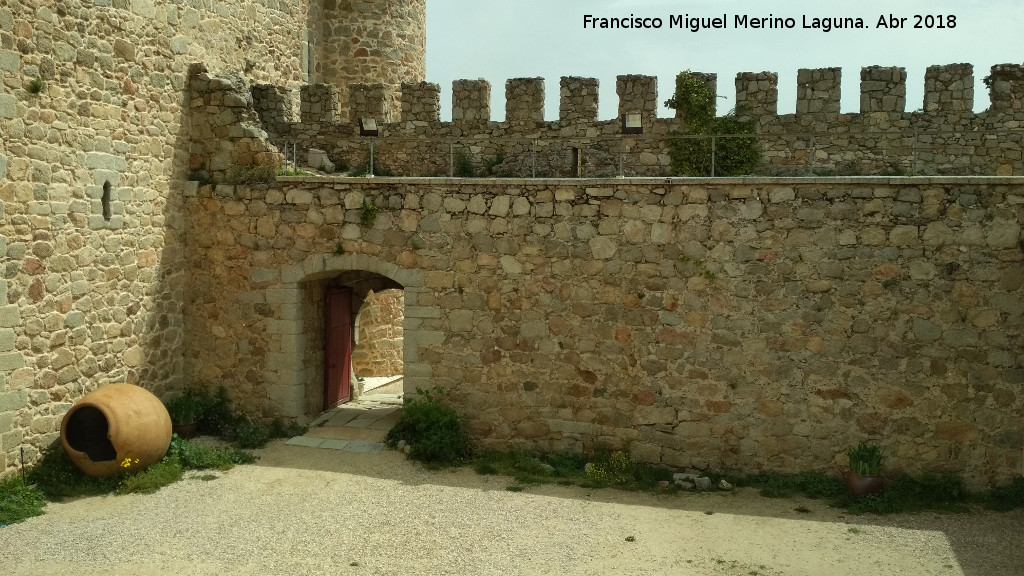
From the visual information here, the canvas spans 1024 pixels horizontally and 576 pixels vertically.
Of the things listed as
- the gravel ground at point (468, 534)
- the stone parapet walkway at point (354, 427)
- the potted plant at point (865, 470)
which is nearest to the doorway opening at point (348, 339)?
the stone parapet walkway at point (354, 427)

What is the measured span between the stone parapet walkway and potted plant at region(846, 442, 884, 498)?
5126 millimetres

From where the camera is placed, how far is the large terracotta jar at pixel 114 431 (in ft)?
28.7

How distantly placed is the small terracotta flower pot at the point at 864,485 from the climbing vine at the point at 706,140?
185 inches

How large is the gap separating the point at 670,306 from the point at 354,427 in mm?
4303

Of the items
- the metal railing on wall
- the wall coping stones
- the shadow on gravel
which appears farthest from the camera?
the metal railing on wall

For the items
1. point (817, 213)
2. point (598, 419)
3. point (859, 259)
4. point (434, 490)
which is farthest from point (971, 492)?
point (434, 490)

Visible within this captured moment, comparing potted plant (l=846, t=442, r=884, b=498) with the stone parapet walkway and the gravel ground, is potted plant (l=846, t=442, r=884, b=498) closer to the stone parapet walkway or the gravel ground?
the gravel ground

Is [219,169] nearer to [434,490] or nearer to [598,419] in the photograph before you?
[434,490]

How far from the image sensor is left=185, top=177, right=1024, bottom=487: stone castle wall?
346 inches

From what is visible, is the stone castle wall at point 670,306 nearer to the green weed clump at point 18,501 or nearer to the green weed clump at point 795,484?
the green weed clump at point 795,484

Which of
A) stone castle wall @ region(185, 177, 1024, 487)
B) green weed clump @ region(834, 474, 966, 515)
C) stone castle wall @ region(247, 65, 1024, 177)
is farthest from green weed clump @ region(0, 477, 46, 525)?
green weed clump @ region(834, 474, 966, 515)

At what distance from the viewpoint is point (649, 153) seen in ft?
40.3

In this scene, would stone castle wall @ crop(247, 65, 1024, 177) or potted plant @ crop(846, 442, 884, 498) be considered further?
stone castle wall @ crop(247, 65, 1024, 177)

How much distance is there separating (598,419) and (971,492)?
12.5 ft
